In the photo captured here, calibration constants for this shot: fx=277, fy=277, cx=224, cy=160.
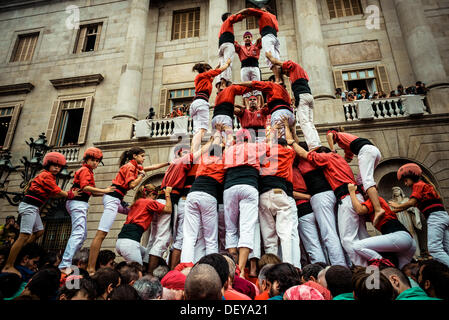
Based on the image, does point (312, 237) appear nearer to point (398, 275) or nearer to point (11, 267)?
point (398, 275)

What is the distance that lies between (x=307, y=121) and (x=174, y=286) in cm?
444

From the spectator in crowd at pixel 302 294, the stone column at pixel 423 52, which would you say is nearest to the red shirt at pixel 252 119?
the spectator in crowd at pixel 302 294

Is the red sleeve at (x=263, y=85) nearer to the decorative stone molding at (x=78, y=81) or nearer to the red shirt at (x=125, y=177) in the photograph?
the red shirt at (x=125, y=177)

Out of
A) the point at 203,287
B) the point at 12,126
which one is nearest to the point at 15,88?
the point at 12,126

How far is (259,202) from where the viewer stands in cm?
446

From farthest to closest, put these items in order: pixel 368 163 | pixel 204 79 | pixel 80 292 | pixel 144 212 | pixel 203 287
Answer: pixel 204 79
pixel 144 212
pixel 368 163
pixel 80 292
pixel 203 287

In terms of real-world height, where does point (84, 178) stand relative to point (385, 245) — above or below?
above

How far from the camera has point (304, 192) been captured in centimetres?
502

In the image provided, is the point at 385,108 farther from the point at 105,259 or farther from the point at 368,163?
the point at 105,259

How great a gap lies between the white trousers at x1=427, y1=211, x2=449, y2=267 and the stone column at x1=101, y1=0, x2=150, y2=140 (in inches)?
454

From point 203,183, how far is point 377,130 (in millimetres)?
9330

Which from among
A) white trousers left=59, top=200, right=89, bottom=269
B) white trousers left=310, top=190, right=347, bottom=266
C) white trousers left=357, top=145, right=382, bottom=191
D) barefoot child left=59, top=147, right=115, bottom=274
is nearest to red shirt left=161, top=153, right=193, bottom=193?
barefoot child left=59, top=147, right=115, bottom=274

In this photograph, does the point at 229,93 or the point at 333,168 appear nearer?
the point at 333,168
